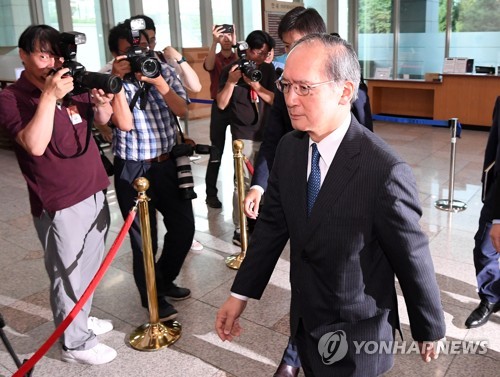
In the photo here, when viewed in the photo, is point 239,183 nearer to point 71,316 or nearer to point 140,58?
point 140,58

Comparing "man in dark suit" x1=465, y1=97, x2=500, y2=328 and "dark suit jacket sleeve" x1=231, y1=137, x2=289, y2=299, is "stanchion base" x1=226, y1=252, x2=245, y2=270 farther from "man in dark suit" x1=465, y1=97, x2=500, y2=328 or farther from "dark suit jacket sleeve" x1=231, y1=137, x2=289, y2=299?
"dark suit jacket sleeve" x1=231, y1=137, x2=289, y2=299

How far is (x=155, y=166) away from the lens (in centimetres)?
289

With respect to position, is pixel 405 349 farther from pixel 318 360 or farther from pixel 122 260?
pixel 122 260

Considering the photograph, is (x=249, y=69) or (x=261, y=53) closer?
(x=249, y=69)

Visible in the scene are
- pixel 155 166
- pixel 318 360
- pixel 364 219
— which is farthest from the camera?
pixel 155 166

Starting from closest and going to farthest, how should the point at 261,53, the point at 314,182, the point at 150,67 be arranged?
the point at 314,182 < the point at 150,67 < the point at 261,53

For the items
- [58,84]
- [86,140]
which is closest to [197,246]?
[86,140]

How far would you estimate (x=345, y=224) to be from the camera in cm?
141

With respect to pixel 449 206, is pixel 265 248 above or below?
above

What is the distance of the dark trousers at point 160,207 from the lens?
2885mm

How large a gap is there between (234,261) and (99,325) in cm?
120

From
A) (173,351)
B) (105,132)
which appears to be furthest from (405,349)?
(105,132)

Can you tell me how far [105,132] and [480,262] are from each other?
94.5 inches

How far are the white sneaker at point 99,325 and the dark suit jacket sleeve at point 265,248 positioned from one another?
5.37ft
